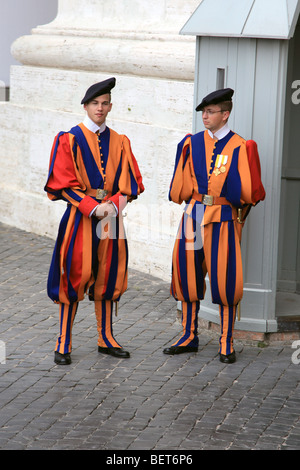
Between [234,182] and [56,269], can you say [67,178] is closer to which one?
[56,269]

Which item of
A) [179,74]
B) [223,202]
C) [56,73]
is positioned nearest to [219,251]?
[223,202]

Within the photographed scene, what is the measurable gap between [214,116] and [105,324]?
1.51 metres

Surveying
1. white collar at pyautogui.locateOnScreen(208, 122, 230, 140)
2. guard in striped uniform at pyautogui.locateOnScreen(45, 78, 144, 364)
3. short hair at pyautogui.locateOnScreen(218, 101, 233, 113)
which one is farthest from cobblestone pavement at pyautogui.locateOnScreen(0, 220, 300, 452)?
short hair at pyautogui.locateOnScreen(218, 101, 233, 113)

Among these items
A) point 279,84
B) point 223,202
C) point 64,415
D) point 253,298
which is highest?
point 279,84

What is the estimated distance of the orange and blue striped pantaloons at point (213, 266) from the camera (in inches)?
238

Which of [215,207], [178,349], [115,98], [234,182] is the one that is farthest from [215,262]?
[115,98]

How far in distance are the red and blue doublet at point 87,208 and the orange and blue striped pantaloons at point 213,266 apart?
387 mm

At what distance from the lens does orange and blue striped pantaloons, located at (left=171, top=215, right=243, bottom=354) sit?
6043mm

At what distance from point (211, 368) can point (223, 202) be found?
1.04 meters

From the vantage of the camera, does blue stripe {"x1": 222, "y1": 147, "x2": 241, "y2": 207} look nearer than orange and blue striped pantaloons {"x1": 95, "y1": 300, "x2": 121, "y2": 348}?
Yes

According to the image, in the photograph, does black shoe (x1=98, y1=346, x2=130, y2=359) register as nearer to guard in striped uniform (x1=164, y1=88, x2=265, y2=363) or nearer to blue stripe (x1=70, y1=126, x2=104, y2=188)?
guard in striped uniform (x1=164, y1=88, x2=265, y2=363)

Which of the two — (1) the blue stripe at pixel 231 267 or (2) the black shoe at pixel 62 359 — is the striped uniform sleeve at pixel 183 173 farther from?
(2) the black shoe at pixel 62 359

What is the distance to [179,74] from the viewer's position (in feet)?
26.3

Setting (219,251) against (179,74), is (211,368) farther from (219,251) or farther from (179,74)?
(179,74)
